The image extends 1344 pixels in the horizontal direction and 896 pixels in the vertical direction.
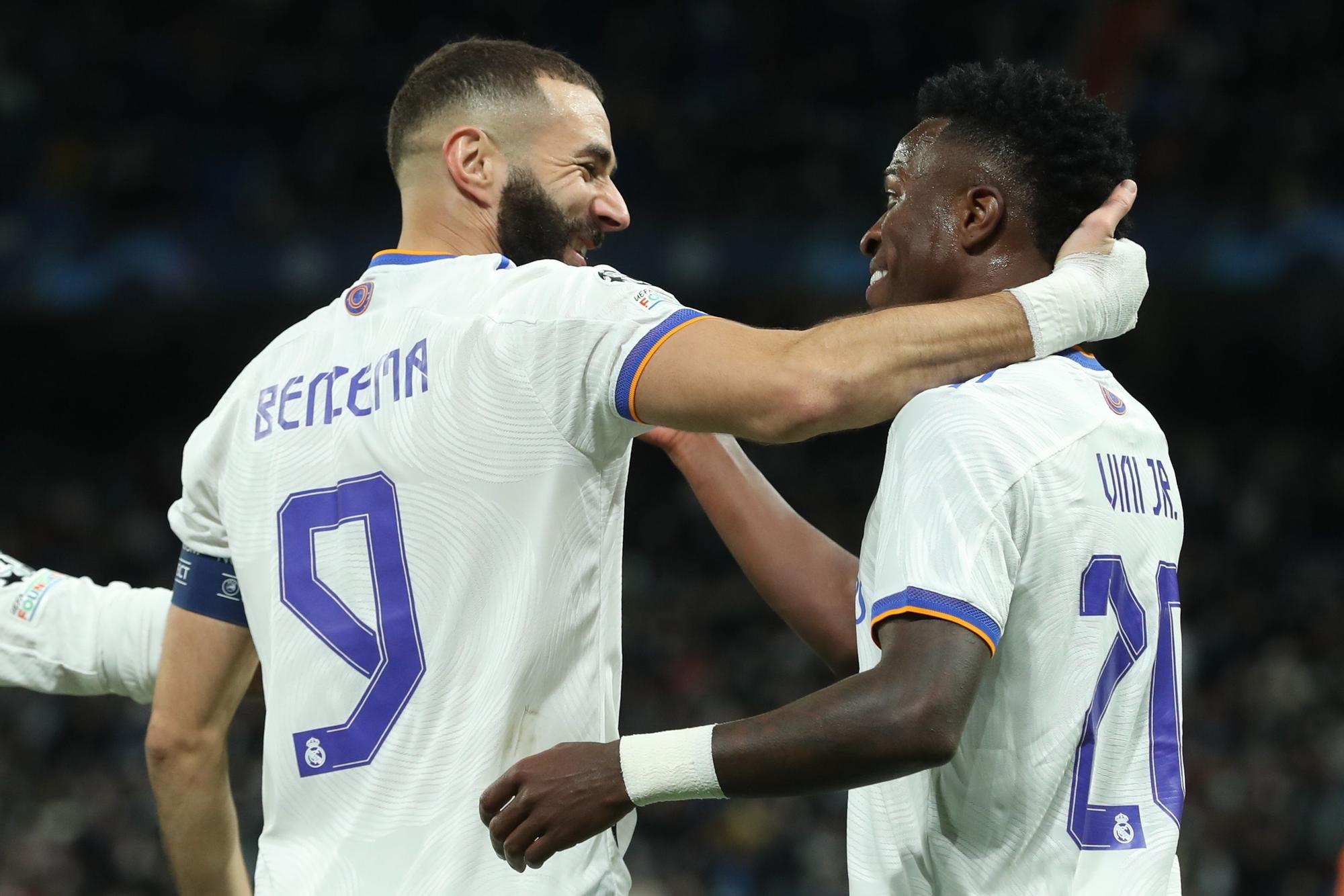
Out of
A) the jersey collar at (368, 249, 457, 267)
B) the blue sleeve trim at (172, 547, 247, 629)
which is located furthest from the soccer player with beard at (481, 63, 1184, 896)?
the blue sleeve trim at (172, 547, 247, 629)

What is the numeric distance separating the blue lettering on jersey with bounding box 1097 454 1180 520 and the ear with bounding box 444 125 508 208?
1.42 metres

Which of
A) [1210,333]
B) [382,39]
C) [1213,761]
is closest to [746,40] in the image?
[382,39]

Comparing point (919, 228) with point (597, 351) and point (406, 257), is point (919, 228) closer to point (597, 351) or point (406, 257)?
point (597, 351)

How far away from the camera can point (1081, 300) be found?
9.18 feet

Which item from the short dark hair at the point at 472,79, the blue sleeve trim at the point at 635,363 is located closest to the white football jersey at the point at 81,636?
the short dark hair at the point at 472,79

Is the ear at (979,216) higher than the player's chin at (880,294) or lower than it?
higher

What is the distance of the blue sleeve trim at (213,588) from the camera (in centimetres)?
336

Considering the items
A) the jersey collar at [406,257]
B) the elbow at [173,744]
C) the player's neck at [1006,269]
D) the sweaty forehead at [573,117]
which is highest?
the sweaty forehead at [573,117]

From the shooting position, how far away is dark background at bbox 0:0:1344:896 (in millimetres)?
13188

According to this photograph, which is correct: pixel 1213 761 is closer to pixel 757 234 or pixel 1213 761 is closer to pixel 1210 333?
pixel 757 234

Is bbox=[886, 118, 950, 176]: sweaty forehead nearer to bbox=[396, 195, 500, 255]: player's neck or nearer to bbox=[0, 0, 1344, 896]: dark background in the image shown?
bbox=[396, 195, 500, 255]: player's neck

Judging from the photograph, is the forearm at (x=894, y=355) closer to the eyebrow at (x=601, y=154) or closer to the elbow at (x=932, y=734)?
the elbow at (x=932, y=734)

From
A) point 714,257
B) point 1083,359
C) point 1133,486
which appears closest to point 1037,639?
point 1133,486

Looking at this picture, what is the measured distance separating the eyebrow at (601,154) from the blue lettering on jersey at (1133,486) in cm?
130
